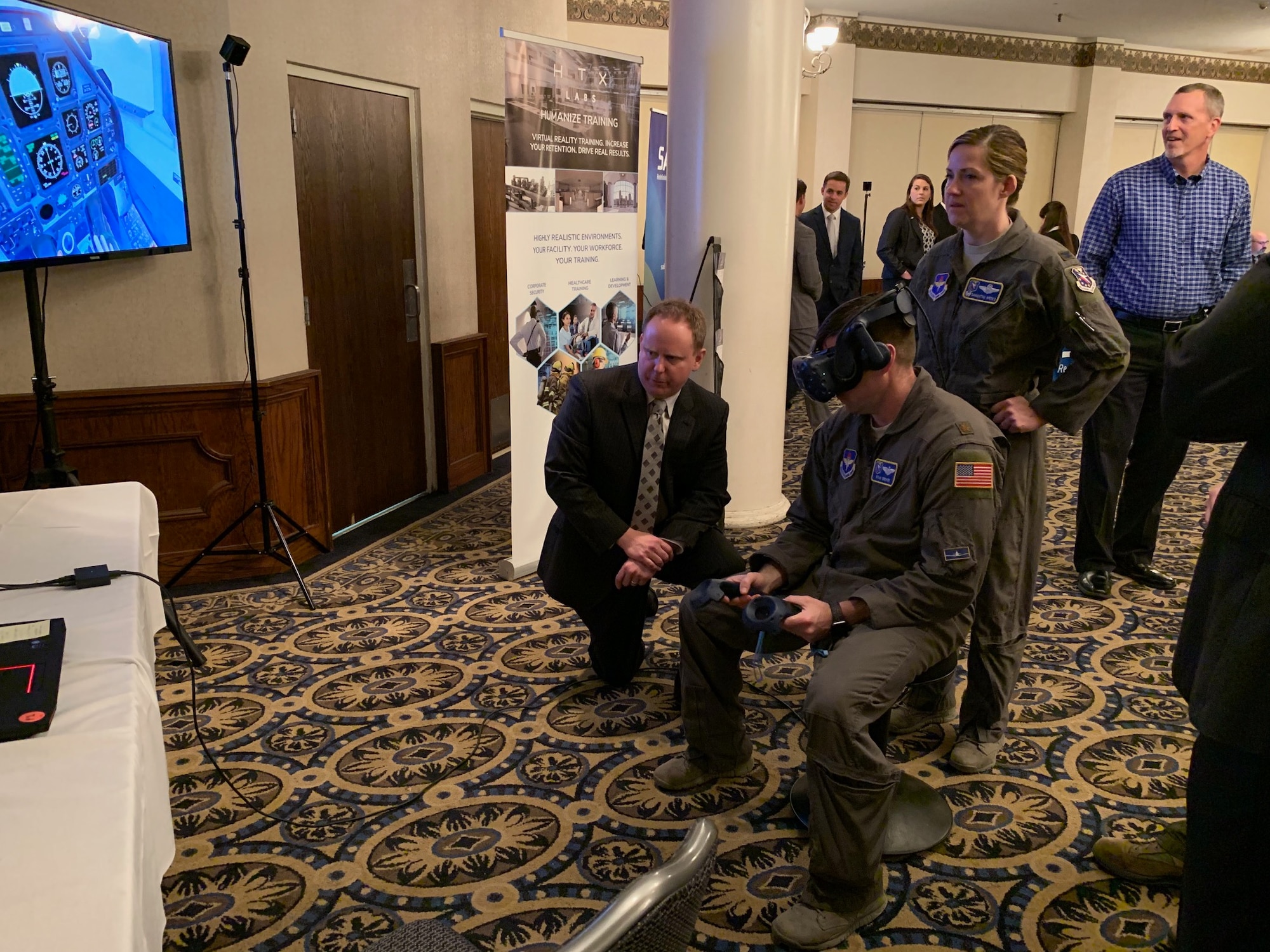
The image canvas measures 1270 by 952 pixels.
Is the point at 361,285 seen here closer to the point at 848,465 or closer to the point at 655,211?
the point at 655,211

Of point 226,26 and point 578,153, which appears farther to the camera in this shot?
point 578,153

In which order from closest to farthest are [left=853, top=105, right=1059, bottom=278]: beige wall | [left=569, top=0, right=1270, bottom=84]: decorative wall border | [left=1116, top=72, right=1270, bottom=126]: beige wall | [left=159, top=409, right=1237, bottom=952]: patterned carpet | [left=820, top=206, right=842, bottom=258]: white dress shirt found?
[left=159, top=409, right=1237, bottom=952]: patterned carpet < [left=820, top=206, right=842, bottom=258]: white dress shirt < [left=569, top=0, right=1270, bottom=84]: decorative wall border < [left=853, top=105, right=1059, bottom=278]: beige wall < [left=1116, top=72, right=1270, bottom=126]: beige wall

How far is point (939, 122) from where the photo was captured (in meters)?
10.4

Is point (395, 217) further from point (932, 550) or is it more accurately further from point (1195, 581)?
point (1195, 581)

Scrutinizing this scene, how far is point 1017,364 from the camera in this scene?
258 cm

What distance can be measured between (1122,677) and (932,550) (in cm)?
161

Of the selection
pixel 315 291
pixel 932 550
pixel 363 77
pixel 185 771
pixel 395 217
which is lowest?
pixel 185 771

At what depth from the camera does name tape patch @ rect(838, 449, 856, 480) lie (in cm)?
221

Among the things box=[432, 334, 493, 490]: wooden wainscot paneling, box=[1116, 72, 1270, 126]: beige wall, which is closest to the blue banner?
box=[432, 334, 493, 490]: wooden wainscot paneling

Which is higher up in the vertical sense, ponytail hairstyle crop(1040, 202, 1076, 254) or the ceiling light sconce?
the ceiling light sconce

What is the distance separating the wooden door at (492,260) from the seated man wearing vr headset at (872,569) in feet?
12.1

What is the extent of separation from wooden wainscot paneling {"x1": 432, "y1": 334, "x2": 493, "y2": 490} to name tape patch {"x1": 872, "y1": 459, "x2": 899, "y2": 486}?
3637 mm

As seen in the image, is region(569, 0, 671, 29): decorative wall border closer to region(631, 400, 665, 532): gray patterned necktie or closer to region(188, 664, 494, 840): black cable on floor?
region(631, 400, 665, 532): gray patterned necktie

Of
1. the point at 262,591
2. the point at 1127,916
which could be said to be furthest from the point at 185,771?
the point at 1127,916
